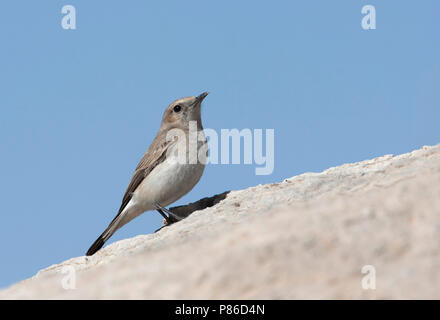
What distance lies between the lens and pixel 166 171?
9781 millimetres

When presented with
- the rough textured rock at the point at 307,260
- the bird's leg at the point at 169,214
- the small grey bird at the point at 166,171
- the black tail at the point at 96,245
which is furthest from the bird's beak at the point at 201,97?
the rough textured rock at the point at 307,260

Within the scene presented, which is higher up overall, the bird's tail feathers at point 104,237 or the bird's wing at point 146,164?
the bird's wing at point 146,164

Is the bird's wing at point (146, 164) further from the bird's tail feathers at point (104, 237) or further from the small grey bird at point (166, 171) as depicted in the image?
the bird's tail feathers at point (104, 237)

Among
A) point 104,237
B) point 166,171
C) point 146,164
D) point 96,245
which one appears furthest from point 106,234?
point 166,171

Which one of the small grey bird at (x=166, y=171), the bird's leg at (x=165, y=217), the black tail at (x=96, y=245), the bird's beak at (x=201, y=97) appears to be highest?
the bird's beak at (x=201, y=97)

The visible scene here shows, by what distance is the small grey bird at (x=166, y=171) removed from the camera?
9.71 meters

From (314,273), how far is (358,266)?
0.29 m

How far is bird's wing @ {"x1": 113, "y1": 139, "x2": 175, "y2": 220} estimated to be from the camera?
33.2 ft

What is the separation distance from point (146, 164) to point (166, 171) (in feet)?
2.08

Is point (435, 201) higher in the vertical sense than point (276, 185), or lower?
higher

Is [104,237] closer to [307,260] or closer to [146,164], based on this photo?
[146,164]

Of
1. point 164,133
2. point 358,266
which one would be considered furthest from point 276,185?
point 358,266

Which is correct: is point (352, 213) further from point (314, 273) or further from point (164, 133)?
point (164, 133)
